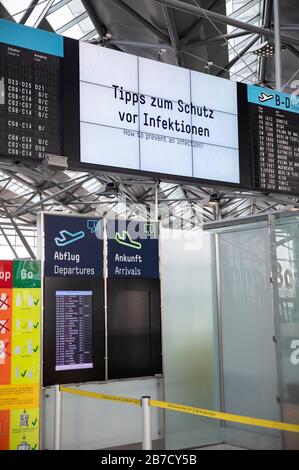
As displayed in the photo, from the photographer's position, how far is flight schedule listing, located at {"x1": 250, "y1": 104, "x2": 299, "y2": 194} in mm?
8516

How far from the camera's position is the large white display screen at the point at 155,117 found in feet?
23.3

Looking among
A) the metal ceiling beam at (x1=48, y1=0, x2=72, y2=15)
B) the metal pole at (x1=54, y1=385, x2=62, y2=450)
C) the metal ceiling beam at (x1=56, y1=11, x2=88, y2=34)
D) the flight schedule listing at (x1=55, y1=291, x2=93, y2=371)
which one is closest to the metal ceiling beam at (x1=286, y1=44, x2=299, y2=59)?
the metal ceiling beam at (x1=56, y1=11, x2=88, y2=34)

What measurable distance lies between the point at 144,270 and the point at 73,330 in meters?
1.42

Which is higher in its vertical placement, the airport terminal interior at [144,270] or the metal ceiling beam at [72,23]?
the metal ceiling beam at [72,23]

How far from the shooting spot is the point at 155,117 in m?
7.62

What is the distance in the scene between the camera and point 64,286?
7.70 metres

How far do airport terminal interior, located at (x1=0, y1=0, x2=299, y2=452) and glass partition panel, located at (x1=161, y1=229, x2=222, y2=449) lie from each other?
→ 0.08 ft

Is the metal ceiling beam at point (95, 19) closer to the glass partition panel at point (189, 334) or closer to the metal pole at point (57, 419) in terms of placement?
the glass partition panel at point (189, 334)

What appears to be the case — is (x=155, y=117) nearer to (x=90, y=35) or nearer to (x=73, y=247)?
(x=73, y=247)

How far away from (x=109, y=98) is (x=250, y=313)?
4089mm

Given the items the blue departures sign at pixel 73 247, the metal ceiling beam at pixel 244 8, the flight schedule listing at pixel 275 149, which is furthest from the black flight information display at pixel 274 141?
the metal ceiling beam at pixel 244 8

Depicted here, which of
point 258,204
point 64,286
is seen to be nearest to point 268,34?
point 64,286

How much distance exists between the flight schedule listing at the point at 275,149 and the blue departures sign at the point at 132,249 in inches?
72.0

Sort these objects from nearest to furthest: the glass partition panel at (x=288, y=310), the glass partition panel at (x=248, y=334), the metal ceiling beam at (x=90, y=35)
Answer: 1. the glass partition panel at (x=288, y=310)
2. the glass partition panel at (x=248, y=334)
3. the metal ceiling beam at (x=90, y=35)
